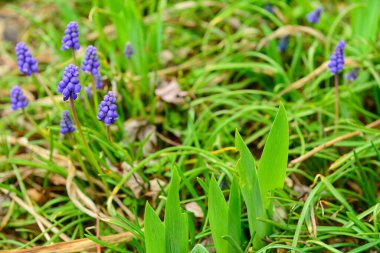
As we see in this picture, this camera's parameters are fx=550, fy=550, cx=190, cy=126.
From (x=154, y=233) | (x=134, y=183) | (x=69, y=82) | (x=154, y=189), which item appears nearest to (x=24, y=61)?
(x=69, y=82)

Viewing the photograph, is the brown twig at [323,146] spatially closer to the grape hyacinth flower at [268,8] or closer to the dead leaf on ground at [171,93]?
the dead leaf on ground at [171,93]

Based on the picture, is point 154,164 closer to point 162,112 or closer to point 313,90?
point 162,112

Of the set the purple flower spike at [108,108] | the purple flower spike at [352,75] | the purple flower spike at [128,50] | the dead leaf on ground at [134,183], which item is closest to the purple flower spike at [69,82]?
the purple flower spike at [108,108]

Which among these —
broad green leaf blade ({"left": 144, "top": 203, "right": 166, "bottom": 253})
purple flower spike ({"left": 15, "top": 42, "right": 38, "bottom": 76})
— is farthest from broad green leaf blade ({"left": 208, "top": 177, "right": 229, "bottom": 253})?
purple flower spike ({"left": 15, "top": 42, "right": 38, "bottom": 76})

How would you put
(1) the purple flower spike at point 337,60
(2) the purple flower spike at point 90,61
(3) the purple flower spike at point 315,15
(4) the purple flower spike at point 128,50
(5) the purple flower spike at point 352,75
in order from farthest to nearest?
(3) the purple flower spike at point 315,15 → (4) the purple flower spike at point 128,50 → (5) the purple flower spike at point 352,75 → (1) the purple flower spike at point 337,60 → (2) the purple flower spike at point 90,61

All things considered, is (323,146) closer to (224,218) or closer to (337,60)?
(337,60)

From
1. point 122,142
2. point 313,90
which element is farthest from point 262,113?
point 122,142
